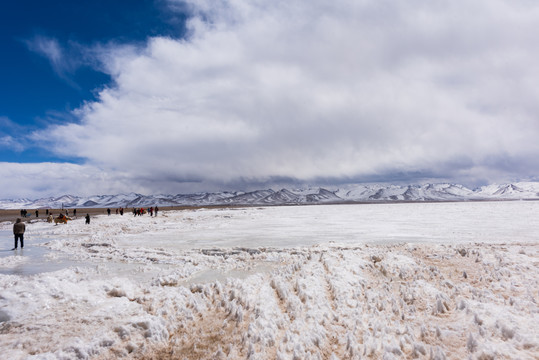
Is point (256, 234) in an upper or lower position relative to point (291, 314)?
lower

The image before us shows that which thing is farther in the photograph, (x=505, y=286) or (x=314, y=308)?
(x=505, y=286)

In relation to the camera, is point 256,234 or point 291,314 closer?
point 291,314

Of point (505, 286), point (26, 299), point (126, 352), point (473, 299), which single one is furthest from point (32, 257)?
point (505, 286)

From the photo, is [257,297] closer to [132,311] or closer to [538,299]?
[132,311]

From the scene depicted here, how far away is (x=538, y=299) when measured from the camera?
713 centimetres

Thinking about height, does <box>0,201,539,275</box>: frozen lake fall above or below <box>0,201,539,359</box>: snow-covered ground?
below

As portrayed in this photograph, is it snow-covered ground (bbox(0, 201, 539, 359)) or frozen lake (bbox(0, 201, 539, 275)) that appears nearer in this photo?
snow-covered ground (bbox(0, 201, 539, 359))

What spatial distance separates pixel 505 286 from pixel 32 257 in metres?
20.1

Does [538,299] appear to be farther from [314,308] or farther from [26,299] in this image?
[26,299]

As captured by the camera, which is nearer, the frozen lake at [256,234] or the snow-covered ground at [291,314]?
the snow-covered ground at [291,314]

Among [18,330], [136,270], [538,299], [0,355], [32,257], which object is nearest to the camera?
[0,355]

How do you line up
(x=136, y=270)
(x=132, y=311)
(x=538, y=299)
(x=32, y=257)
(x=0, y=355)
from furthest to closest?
(x=32, y=257) < (x=136, y=270) < (x=538, y=299) < (x=132, y=311) < (x=0, y=355)

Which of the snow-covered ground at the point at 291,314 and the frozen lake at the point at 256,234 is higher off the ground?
the snow-covered ground at the point at 291,314

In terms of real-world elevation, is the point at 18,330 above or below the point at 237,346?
above
